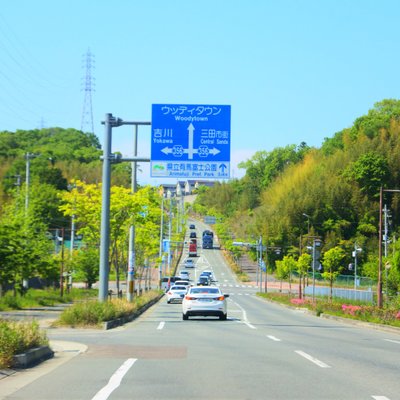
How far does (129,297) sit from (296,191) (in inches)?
2929

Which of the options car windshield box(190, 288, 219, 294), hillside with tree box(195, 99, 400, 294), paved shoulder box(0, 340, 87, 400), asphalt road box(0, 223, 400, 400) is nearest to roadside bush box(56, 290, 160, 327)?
asphalt road box(0, 223, 400, 400)

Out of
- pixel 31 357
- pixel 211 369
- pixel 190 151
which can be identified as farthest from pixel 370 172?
pixel 31 357

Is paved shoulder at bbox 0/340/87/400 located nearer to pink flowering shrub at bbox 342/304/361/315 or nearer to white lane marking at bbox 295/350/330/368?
white lane marking at bbox 295/350/330/368

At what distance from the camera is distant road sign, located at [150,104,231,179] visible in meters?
24.9

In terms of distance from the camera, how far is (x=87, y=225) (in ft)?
130

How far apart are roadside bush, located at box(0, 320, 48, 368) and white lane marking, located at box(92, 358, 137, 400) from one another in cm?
189

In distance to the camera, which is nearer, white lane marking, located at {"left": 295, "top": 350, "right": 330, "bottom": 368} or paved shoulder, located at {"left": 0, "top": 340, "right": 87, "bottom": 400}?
paved shoulder, located at {"left": 0, "top": 340, "right": 87, "bottom": 400}

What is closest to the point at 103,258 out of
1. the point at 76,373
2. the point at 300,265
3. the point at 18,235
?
the point at 18,235

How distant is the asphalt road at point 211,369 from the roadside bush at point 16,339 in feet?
1.48

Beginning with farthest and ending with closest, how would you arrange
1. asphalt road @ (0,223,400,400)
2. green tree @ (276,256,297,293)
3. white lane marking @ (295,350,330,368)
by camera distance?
1. green tree @ (276,256,297,293)
2. white lane marking @ (295,350,330,368)
3. asphalt road @ (0,223,400,400)

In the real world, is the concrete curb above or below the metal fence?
above

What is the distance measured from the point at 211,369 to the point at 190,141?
13.7 meters

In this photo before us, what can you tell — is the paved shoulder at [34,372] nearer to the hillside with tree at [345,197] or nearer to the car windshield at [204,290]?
the car windshield at [204,290]

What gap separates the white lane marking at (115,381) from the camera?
9.37m
